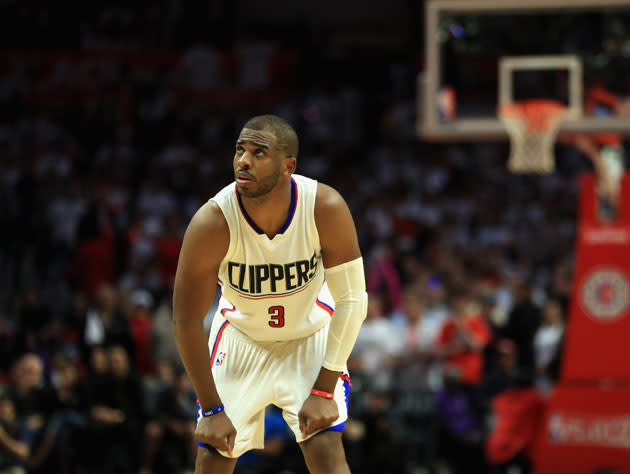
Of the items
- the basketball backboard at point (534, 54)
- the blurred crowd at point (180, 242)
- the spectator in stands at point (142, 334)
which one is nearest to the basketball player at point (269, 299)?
the blurred crowd at point (180, 242)

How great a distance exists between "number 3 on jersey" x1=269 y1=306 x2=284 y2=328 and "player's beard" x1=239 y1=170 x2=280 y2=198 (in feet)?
2.03

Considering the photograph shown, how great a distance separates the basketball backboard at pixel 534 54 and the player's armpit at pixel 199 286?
224 inches

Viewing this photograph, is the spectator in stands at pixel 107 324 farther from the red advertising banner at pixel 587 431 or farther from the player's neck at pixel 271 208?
the player's neck at pixel 271 208

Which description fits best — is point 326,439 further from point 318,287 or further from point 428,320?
point 428,320

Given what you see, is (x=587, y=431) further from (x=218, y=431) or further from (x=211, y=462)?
(x=218, y=431)

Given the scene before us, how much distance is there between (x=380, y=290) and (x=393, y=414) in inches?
111

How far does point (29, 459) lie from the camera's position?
9.38 m

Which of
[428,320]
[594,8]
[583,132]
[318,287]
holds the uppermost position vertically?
[594,8]

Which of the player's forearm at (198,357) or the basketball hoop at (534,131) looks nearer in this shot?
the player's forearm at (198,357)

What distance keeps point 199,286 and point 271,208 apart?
0.48m

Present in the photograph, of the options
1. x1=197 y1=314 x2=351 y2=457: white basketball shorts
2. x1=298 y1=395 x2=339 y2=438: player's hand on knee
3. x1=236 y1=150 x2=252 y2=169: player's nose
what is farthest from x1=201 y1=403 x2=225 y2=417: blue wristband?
x1=236 y1=150 x2=252 y2=169: player's nose

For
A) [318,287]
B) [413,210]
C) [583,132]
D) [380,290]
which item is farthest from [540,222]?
[318,287]

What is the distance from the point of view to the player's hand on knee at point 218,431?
13.8 feet

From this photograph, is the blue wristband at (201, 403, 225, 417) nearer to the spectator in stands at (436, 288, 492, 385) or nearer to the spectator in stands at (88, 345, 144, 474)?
the spectator in stands at (88, 345, 144, 474)
